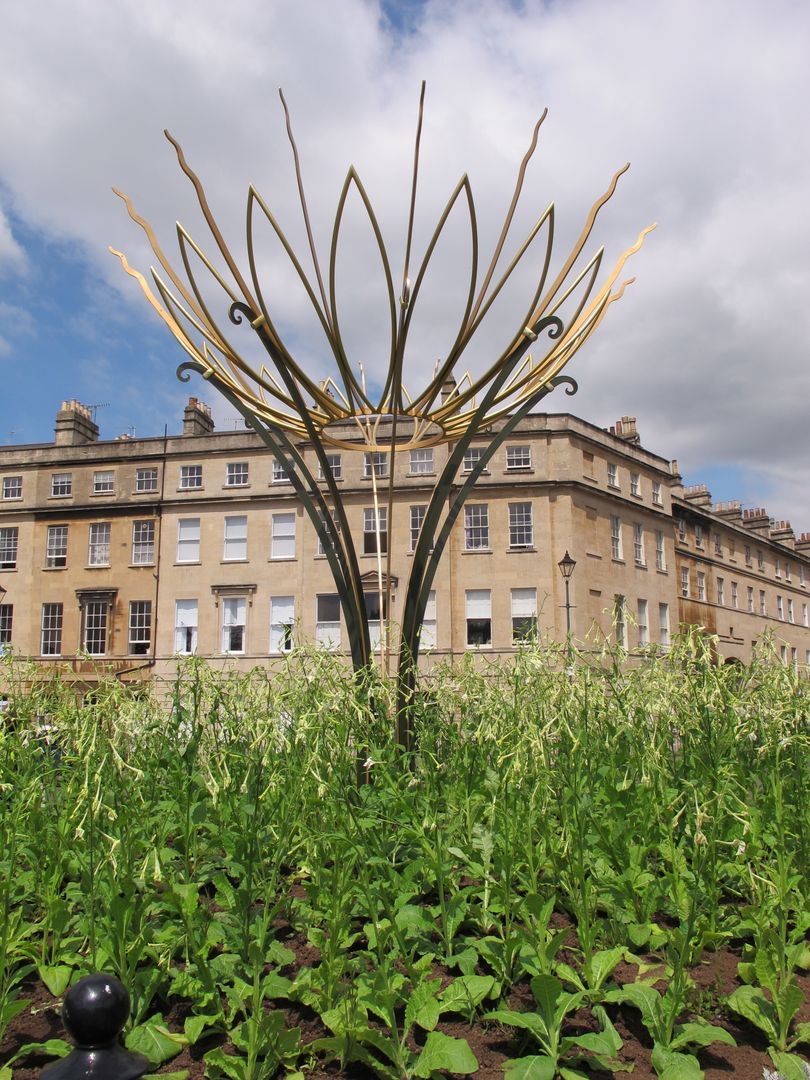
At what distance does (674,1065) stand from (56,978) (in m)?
2.51

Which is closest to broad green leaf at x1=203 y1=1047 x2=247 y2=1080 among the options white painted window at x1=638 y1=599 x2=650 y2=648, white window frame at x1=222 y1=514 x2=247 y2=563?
white window frame at x1=222 y1=514 x2=247 y2=563

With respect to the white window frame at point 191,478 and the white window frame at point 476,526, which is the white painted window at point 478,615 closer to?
the white window frame at point 476,526

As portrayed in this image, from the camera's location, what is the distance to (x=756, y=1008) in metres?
3.43

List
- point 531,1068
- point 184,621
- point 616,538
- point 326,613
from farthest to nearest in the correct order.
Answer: point 616,538
point 184,621
point 326,613
point 531,1068

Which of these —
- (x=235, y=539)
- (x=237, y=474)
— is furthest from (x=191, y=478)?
(x=235, y=539)

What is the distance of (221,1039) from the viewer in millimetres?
3422

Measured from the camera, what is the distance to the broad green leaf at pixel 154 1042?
10.3ft

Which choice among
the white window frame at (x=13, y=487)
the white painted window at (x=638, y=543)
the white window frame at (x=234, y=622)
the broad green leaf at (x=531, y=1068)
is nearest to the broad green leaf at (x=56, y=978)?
the broad green leaf at (x=531, y=1068)

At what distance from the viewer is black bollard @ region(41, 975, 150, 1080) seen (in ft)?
6.47

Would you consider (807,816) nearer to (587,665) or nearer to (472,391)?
(587,665)

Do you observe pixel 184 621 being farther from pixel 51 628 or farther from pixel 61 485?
pixel 61 485

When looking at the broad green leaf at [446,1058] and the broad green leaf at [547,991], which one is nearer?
the broad green leaf at [446,1058]

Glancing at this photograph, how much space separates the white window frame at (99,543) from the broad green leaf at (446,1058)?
35.5m

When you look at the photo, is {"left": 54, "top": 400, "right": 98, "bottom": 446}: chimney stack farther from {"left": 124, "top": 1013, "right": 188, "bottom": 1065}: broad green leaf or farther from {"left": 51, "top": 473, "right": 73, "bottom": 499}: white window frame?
{"left": 124, "top": 1013, "right": 188, "bottom": 1065}: broad green leaf
